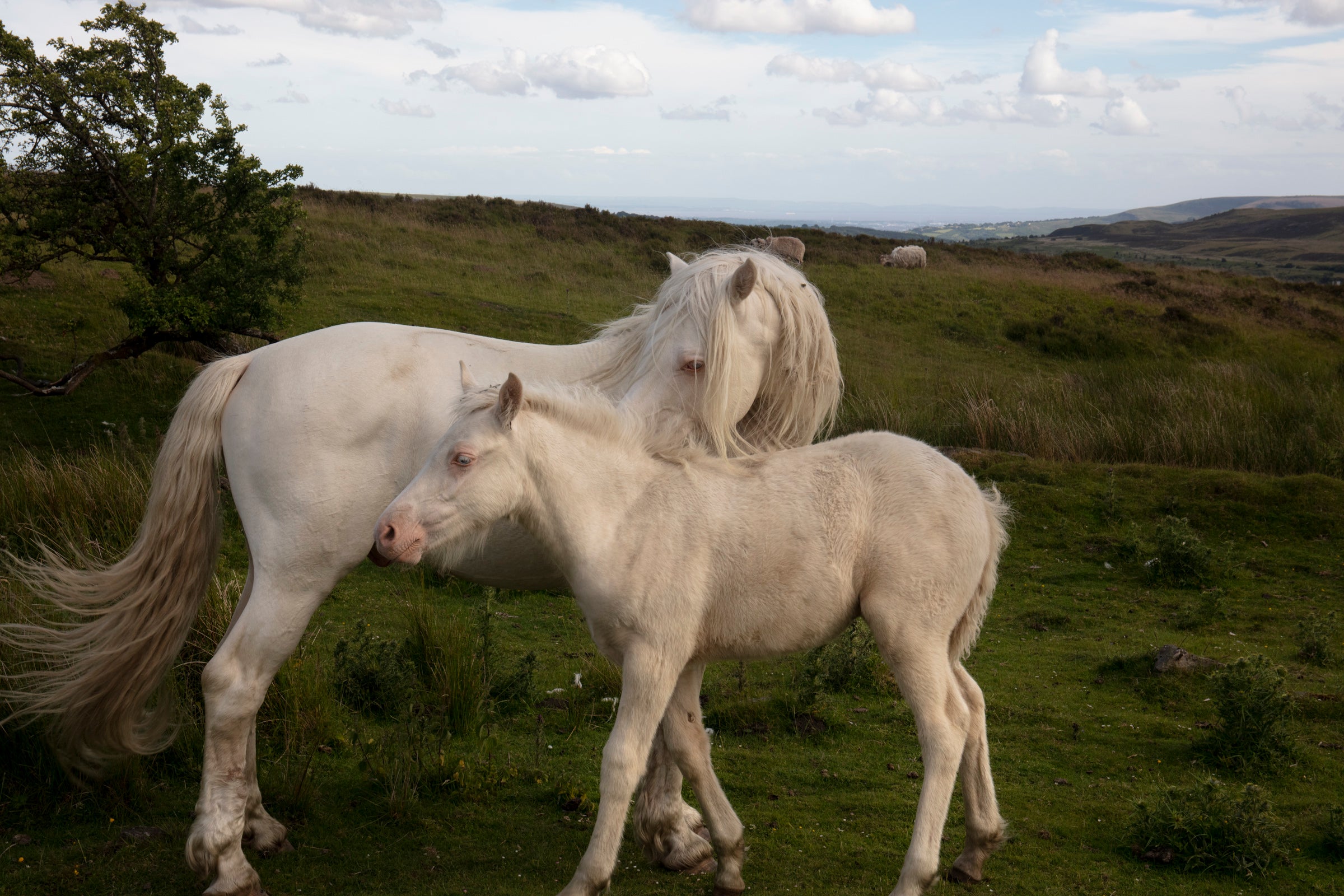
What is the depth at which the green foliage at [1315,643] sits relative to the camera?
6.94 meters

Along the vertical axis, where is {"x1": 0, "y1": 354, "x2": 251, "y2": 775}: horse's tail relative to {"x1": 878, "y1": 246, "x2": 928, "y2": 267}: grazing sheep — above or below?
below

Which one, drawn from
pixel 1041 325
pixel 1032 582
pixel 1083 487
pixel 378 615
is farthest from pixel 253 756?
pixel 1041 325

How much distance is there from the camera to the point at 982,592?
159 inches

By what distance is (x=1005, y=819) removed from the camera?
4.88 metres

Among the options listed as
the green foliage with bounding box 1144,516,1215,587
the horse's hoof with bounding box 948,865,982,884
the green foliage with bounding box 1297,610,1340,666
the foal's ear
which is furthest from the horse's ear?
the green foliage with bounding box 1144,516,1215,587

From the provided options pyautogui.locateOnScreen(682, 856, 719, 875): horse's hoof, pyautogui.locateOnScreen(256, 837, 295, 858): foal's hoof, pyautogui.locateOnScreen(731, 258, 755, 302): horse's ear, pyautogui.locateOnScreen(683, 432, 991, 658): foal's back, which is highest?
pyautogui.locateOnScreen(731, 258, 755, 302): horse's ear

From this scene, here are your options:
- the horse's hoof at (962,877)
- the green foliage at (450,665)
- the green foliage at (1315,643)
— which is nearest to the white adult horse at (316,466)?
the horse's hoof at (962,877)

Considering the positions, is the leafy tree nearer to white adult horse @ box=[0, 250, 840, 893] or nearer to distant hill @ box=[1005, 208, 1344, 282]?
white adult horse @ box=[0, 250, 840, 893]

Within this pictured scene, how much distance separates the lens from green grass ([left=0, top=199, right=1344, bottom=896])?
4496 mm

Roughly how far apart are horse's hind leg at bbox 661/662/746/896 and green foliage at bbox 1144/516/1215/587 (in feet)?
20.5

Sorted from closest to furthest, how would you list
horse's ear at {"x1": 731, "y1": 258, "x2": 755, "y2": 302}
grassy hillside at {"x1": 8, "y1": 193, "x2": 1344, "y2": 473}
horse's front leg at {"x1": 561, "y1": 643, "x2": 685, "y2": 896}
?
1. horse's front leg at {"x1": 561, "y1": 643, "x2": 685, "y2": 896}
2. horse's ear at {"x1": 731, "y1": 258, "x2": 755, "y2": 302}
3. grassy hillside at {"x1": 8, "y1": 193, "x2": 1344, "y2": 473}

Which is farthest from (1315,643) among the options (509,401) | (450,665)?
(509,401)

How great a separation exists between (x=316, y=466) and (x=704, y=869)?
2.53 m

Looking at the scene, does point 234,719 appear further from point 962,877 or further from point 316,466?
point 962,877
